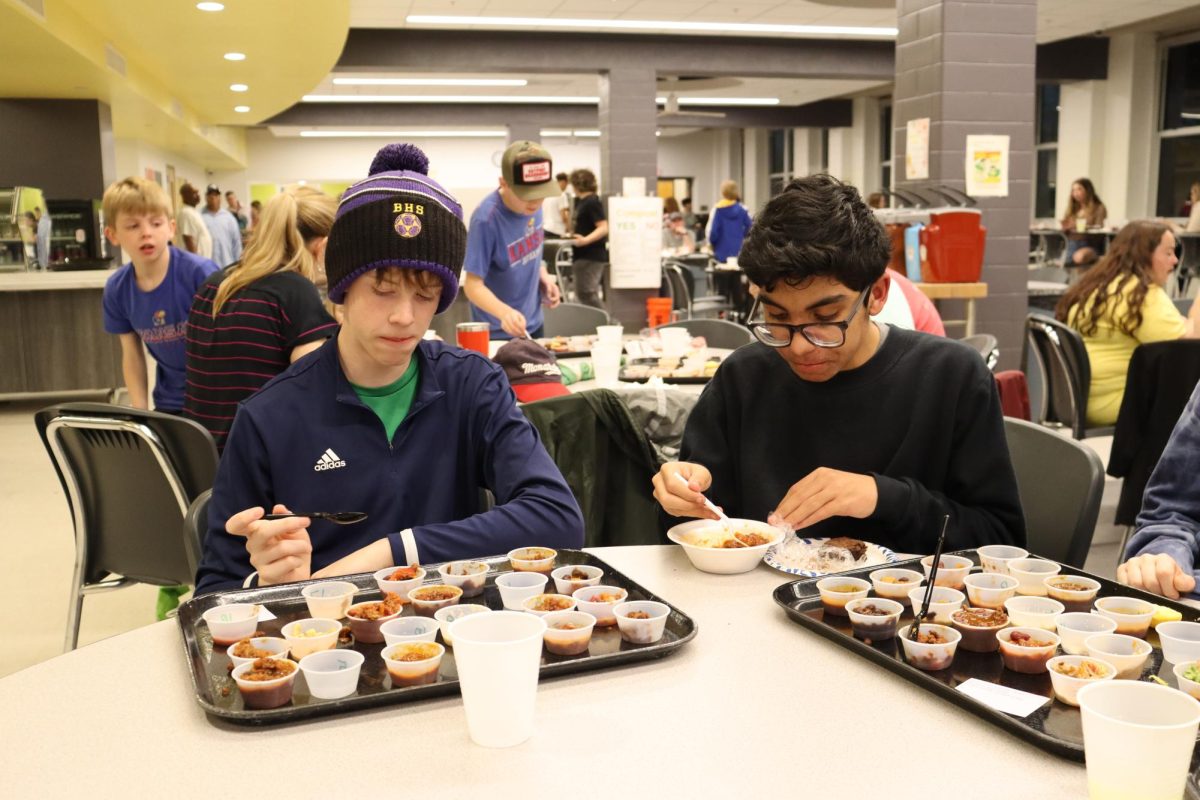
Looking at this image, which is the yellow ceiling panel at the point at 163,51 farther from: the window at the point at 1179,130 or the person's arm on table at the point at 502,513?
the window at the point at 1179,130

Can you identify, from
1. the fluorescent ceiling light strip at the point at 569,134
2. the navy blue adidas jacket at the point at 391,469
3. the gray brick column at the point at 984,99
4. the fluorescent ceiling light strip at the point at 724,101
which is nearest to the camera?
the navy blue adidas jacket at the point at 391,469

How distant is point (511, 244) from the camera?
178 inches

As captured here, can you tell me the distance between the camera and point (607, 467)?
104 inches

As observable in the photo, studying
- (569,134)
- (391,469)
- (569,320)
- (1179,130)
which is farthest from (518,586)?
(569,134)

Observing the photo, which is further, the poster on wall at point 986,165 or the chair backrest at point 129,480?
the poster on wall at point 986,165

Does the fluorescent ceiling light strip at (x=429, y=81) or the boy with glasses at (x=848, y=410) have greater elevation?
the fluorescent ceiling light strip at (x=429, y=81)

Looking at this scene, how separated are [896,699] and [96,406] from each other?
81.9 inches

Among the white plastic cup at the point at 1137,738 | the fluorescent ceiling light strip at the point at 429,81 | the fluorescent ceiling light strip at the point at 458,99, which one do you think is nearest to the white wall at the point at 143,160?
the fluorescent ceiling light strip at the point at 458,99

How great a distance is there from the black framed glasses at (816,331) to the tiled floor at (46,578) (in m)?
2.18

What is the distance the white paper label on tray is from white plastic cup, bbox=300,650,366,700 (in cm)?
65

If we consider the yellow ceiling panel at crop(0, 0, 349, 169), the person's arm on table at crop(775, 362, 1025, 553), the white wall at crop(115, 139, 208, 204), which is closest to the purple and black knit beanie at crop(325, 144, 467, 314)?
the person's arm on table at crop(775, 362, 1025, 553)

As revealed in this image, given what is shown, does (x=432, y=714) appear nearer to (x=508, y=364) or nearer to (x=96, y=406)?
(x=96, y=406)

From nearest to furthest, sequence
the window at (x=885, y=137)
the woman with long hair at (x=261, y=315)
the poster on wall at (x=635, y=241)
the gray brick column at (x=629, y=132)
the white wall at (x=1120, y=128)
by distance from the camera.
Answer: the woman with long hair at (x=261, y=315) < the poster on wall at (x=635, y=241) < the gray brick column at (x=629, y=132) < the white wall at (x=1120, y=128) < the window at (x=885, y=137)

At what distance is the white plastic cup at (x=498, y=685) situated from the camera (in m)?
1.03
